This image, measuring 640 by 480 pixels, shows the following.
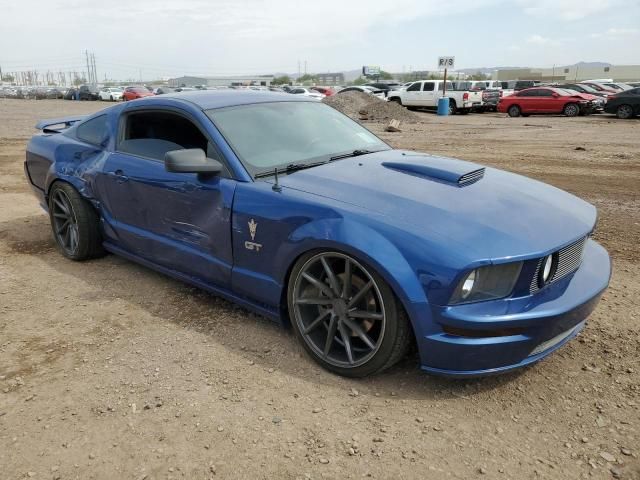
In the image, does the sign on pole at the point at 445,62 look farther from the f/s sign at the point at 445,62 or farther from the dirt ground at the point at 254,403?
the dirt ground at the point at 254,403

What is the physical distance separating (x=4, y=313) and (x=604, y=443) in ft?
12.8

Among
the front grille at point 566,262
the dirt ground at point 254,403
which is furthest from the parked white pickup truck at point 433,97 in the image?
the front grille at point 566,262

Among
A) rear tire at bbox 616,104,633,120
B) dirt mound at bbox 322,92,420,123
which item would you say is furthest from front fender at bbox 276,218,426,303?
rear tire at bbox 616,104,633,120

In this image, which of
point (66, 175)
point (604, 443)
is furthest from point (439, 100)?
point (604, 443)

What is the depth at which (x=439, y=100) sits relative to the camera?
26.4m

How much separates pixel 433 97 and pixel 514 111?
16.5 feet

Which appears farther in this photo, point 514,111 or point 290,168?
point 514,111

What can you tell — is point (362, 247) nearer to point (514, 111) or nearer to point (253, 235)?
point (253, 235)

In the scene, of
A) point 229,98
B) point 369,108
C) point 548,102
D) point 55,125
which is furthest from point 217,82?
point 229,98

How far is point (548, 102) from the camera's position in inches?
897

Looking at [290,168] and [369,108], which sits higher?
[290,168]

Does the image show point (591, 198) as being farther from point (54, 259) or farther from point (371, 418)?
point (54, 259)

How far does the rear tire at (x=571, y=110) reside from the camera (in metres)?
22.4

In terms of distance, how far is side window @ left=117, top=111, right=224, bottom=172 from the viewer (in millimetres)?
3615
